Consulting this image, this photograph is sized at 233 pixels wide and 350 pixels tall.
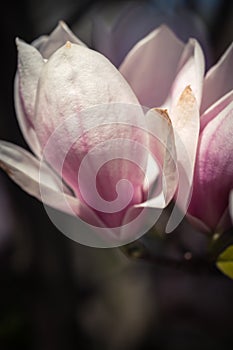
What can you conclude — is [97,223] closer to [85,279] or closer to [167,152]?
[167,152]

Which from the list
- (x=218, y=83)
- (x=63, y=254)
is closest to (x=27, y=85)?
(x=218, y=83)

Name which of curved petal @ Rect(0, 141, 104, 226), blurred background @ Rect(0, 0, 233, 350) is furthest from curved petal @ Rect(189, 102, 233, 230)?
blurred background @ Rect(0, 0, 233, 350)

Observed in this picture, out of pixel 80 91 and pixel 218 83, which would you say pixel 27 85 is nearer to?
pixel 80 91

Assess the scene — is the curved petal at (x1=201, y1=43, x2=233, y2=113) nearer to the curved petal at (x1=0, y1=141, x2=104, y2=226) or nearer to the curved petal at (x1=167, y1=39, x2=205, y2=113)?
the curved petal at (x1=167, y1=39, x2=205, y2=113)

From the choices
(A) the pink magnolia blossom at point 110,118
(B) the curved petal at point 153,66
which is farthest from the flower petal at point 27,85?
(B) the curved petal at point 153,66

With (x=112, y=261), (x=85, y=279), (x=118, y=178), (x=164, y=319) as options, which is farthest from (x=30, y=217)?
(x=118, y=178)

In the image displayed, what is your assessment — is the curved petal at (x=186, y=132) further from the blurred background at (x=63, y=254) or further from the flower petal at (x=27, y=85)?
the blurred background at (x=63, y=254)
